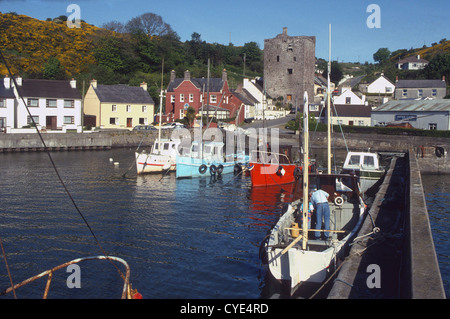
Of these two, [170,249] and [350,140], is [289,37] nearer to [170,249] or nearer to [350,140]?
[350,140]

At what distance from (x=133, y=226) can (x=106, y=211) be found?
3.81 m

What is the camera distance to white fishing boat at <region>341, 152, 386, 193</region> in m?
30.0

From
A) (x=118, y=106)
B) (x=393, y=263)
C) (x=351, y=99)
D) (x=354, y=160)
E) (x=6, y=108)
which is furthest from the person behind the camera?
(x=351, y=99)

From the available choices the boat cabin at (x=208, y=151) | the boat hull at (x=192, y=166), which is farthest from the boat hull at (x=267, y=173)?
the boat cabin at (x=208, y=151)

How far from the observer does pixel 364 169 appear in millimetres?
30594

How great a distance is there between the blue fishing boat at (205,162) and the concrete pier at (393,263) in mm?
19840

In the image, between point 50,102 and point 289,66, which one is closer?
point 50,102

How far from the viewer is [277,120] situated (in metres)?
82.3

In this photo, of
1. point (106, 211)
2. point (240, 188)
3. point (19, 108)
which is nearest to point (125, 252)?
point (106, 211)

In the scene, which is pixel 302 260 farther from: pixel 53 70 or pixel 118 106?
pixel 53 70

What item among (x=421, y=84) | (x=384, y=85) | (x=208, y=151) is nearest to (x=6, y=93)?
(x=208, y=151)

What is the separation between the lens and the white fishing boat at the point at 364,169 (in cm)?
3003

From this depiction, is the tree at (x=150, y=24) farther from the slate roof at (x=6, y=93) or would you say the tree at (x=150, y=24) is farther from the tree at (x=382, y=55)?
the tree at (x=382, y=55)

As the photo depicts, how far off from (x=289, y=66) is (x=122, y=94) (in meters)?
42.4
